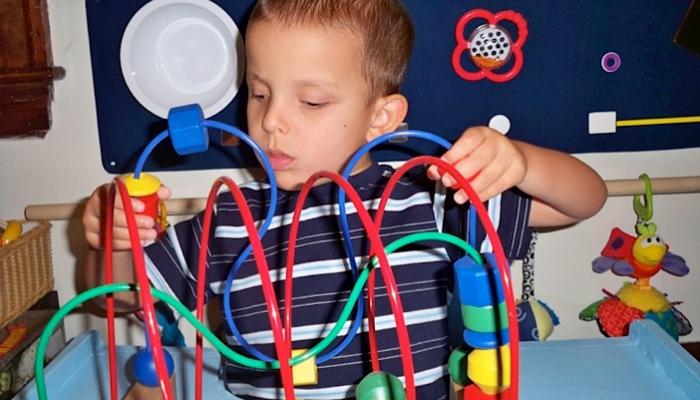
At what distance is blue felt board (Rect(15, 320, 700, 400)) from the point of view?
0.84 metres

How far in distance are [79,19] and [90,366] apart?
525 mm

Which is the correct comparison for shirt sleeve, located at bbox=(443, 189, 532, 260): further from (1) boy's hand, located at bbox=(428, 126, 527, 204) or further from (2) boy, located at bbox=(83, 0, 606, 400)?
(1) boy's hand, located at bbox=(428, 126, 527, 204)

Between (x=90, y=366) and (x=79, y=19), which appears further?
(x=79, y=19)

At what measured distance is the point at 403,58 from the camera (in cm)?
92

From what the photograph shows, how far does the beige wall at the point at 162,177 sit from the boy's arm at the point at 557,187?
15.1 inches

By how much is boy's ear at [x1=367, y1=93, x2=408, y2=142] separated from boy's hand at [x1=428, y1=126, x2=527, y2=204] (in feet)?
0.84

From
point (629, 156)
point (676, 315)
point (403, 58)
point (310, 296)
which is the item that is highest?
point (403, 58)

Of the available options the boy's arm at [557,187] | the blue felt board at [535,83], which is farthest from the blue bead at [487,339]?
the blue felt board at [535,83]

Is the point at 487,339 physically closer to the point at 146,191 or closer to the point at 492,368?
the point at 492,368

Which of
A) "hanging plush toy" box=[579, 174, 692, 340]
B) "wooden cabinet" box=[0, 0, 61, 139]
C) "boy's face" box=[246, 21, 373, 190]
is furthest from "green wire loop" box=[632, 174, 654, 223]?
"wooden cabinet" box=[0, 0, 61, 139]

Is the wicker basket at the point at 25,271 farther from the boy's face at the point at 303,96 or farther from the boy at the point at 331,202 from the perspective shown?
the boy's face at the point at 303,96

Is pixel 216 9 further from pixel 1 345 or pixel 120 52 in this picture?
pixel 1 345

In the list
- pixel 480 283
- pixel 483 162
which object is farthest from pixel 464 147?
pixel 480 283

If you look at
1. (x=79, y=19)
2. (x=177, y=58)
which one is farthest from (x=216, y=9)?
(x=79, y=19)
